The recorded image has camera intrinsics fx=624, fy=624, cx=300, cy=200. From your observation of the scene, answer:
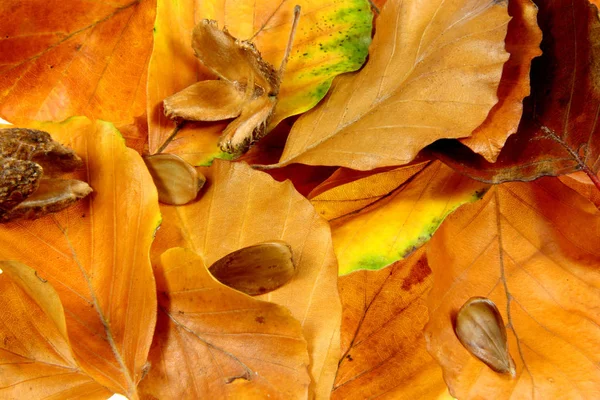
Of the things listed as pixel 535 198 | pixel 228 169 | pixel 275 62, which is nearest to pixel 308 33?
pixel 275 62

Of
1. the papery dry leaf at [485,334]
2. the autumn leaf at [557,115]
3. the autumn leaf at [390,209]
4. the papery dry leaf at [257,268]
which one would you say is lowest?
the papery dry leaf at [485,334]

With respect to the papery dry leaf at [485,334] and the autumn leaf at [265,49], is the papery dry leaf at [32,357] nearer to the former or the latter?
the autumn leaf at [265,49]

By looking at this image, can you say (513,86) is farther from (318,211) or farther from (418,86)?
(318,211)

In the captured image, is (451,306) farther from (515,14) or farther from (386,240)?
(515,14)

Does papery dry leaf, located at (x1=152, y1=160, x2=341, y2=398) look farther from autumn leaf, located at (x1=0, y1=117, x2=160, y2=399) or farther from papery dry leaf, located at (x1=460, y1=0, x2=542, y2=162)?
papery dry leaf, located at (x1=460, y1=0, x2=542, y2=162)

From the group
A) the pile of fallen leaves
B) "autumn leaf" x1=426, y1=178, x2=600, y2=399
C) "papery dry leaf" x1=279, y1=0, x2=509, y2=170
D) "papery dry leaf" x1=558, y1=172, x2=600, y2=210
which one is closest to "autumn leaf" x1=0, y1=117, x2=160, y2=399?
the pile of fallen leaves

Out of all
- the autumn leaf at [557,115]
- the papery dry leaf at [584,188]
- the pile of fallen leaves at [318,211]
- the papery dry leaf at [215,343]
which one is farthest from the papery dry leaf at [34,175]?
the papery dry leaf at [584,188]

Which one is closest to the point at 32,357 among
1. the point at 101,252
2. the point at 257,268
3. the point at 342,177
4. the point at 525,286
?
the point at 101,252
